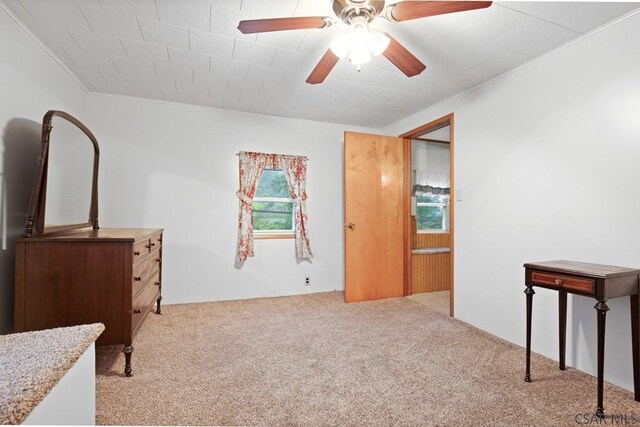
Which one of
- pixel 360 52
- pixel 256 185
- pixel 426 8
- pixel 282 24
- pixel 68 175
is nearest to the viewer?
pixel 426 8

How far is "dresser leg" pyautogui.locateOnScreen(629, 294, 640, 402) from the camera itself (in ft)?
5.76

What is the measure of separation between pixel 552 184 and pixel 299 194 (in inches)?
104

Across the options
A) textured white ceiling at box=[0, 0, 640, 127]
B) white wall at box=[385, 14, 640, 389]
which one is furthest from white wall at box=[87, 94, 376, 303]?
white wall at box=[385, 14, 640, 389]

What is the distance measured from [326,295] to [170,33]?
3222mm

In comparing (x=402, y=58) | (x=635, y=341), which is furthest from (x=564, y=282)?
(x=402, y=58)

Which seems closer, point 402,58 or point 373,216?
point 402,58

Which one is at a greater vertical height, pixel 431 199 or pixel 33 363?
pixel 431 199

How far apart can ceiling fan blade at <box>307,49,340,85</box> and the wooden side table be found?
6.12ft

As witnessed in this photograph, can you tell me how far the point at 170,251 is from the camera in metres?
3.52

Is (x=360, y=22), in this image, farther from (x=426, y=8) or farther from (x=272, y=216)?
(x=272, y=216)

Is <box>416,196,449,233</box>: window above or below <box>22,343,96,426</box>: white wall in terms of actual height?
above

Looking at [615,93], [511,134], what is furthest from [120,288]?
[615,93]

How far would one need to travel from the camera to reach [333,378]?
197 centimetres

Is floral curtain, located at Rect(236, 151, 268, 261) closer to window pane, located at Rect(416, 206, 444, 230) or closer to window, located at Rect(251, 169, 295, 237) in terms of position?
window, located at Rect(251, 169, 295, 237)
